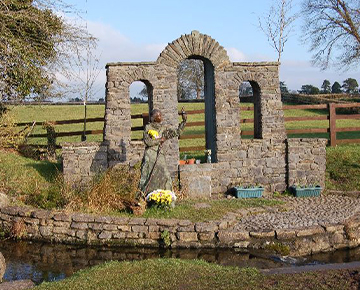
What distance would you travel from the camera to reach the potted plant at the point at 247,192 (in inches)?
471

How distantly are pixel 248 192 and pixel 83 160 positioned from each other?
4.26 metres

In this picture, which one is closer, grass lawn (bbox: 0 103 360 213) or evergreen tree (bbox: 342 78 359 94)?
grass lawn (bbox: 0 103 360 213)

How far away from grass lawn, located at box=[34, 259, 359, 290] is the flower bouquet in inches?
116

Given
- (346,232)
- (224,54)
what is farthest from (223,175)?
(346,232)

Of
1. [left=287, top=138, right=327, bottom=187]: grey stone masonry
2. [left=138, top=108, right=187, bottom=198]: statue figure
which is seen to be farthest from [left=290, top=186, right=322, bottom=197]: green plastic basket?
[left=138, top=108, right=187, bottom=198]: statue figure

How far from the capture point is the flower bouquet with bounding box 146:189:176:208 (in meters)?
9.77

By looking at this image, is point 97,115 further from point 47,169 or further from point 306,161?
point 306,161

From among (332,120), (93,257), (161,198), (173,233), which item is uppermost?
(332,120)

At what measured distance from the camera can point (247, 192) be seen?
12.0 meters

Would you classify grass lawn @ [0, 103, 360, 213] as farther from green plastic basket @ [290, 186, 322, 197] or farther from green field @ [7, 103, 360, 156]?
green field @ [7, 103, 360, 156]

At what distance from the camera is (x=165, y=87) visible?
12016 millimetres

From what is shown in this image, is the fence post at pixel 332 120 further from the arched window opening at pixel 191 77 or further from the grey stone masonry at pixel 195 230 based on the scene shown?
the arched window opening at pixel 191 77

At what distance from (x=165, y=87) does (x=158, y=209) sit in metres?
3.54

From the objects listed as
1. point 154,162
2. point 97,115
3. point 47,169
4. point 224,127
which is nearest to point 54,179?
point 47,169
